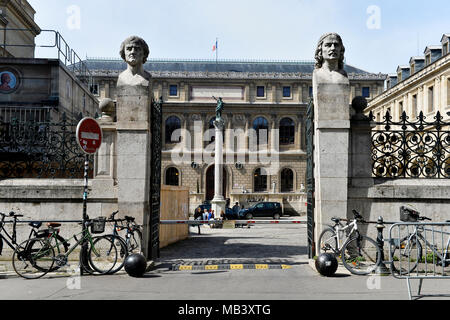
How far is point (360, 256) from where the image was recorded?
823 cm

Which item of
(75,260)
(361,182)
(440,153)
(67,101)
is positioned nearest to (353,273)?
(361,182)

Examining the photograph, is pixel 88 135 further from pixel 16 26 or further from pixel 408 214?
pixel 16 26

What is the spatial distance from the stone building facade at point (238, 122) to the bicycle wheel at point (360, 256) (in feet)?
134

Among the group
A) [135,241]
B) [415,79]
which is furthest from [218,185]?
[135,241]

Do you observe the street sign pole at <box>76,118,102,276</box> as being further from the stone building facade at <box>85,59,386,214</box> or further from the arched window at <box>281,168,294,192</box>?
the arched window at <box>281,168,294,192</box>

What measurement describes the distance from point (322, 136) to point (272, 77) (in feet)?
149

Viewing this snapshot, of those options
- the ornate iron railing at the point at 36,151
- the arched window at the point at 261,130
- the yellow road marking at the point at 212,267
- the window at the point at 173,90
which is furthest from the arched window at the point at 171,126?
the yellow road marking at the point at 212,267

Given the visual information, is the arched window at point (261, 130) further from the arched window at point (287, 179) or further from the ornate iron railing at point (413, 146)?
the ornate iron railing at point (413, 146)

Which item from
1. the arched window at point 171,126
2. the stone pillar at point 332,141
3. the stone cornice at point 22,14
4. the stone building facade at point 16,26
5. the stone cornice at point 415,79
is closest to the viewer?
the stone pillar at point 332,141

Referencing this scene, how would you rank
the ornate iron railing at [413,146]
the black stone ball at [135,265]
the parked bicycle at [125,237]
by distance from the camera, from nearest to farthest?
the black stone ball at [135,265]
the parked bicycle at [125,237]
the ornate iron railing at [413,146]

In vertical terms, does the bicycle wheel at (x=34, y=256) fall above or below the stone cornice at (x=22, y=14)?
below

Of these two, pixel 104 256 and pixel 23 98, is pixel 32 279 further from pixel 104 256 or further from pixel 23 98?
pixel 23 98

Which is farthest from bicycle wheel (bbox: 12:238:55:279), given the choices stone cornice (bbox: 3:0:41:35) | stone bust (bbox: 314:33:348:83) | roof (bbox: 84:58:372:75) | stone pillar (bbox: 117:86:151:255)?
roof (bbox: 84:58:372:75)

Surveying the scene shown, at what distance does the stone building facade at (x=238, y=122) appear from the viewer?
5044cm
